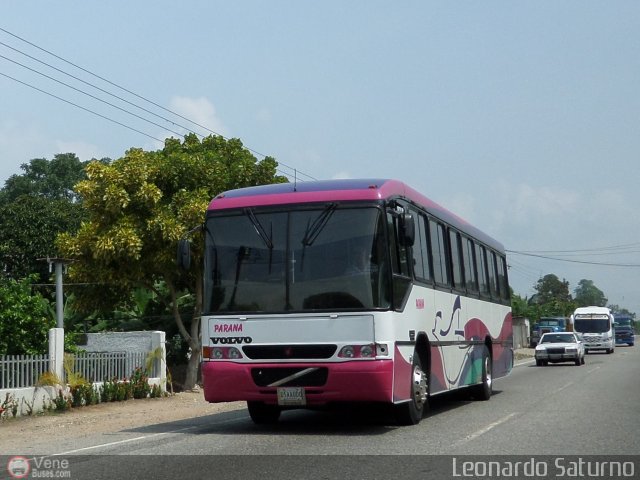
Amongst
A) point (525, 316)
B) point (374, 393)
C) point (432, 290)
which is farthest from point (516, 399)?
point (525, 316)

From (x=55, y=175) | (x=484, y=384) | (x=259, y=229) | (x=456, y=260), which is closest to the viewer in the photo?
(x=259, y=229)

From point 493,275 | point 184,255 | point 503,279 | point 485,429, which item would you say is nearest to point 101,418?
point 184,255

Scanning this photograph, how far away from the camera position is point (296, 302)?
40.7 ft

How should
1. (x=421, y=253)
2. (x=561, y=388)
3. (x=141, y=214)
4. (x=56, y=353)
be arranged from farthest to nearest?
1. (x=141, y=214)
2. (x=561, y=388)
3. (x=56, y=353)
4. (x=421, y=253)

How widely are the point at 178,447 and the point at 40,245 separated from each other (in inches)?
1388

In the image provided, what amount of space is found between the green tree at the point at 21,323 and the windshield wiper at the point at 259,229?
10.4 metres

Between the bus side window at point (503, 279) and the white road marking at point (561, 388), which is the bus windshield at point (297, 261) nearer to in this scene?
the white road marking at point (561, 388)

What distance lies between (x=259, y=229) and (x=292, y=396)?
2309 mm

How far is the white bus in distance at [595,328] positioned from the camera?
55938 millimetres

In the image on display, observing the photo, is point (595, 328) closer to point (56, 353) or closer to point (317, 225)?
point (56, 353)

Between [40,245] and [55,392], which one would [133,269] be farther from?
[40,245]

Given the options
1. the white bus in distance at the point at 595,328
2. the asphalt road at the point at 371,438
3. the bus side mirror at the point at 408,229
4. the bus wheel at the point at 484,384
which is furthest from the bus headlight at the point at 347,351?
the white bus in distance at the point at 595,328

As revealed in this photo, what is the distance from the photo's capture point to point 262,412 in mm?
14117

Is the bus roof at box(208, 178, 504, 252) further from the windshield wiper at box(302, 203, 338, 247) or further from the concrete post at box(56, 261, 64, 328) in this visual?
the concrete post at box(56, 261, 64, 328)
